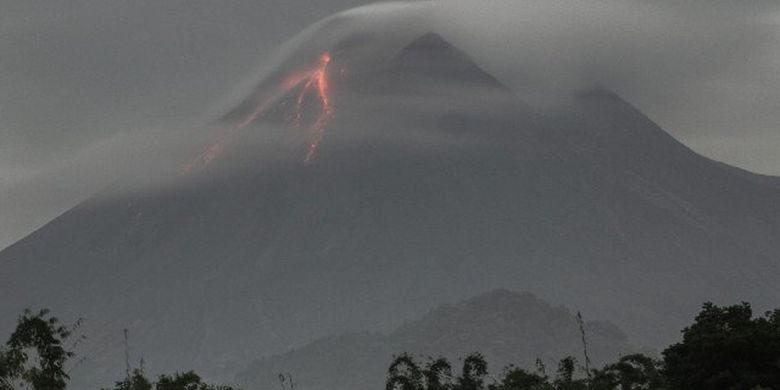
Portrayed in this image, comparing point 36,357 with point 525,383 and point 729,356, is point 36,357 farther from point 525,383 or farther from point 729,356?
point 525,383

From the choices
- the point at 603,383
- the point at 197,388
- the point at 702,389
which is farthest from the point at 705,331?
the point at 197,388

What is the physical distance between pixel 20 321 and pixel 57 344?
7.35 feet

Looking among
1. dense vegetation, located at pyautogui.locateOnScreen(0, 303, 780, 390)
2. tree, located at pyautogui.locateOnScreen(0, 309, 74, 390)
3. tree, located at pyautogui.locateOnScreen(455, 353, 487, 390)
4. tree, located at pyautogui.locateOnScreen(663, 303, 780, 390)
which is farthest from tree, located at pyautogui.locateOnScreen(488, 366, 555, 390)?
tree, located at pyautogui.locateOnScreen(0, 309, 74, 390)

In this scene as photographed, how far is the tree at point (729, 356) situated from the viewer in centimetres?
7012

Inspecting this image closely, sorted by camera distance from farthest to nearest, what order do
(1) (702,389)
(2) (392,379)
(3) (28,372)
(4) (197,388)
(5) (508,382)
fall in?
(5) (508,382) < (2) (392,379) < (4) (197,388) < (1) (702,389) < (3) (28,372)

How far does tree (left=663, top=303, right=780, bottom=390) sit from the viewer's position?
70125mm

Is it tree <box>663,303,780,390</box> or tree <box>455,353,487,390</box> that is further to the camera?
tree <box>455,353,487,390</box>

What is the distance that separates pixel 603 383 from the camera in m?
98.1

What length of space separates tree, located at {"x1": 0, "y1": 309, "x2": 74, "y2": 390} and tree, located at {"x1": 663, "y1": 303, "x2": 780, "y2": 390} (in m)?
33.0

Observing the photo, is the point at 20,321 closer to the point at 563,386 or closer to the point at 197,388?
the point at 197,388

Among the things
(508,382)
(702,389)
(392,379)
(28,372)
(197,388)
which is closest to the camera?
(28,372)

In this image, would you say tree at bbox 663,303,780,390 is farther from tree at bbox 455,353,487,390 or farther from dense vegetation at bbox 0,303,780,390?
tree at bbox 455,353,487,390

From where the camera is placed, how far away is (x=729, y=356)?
235 ft

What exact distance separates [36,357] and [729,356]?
35.8 metres
